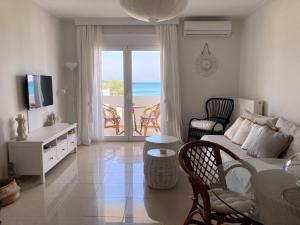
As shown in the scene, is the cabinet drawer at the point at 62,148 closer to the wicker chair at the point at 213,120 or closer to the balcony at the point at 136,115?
the balcony at the point at 136,115

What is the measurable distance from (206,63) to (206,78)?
32 cm

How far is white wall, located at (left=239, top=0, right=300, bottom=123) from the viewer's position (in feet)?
11.2

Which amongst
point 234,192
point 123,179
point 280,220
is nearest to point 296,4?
point 234,192

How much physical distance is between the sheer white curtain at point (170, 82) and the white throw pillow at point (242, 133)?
186 cm

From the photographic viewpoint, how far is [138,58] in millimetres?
5574

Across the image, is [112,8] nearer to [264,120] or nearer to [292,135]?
[264,120]

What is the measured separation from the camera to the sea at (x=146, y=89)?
5645 millimetres

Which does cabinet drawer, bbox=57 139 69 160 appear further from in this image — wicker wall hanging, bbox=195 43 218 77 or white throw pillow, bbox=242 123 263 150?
wicker wall hanging, bbox=195 43 218 77

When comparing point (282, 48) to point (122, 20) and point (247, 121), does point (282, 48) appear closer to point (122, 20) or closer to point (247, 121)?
point (247, 121)

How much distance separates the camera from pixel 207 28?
5.25m

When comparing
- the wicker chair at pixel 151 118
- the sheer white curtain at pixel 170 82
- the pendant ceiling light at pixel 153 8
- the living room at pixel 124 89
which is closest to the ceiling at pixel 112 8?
the living room at pixel 124 89

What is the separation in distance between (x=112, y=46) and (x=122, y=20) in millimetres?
578

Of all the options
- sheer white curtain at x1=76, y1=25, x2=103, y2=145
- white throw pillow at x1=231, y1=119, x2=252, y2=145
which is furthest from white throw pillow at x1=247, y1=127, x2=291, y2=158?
sheer white curtain at x1=76, y1=25, x2=103, y2=145

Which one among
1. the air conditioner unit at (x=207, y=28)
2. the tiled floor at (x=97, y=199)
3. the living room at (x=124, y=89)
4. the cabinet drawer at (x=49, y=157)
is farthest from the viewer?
the air conditioner unit at (x=207, y=28)
